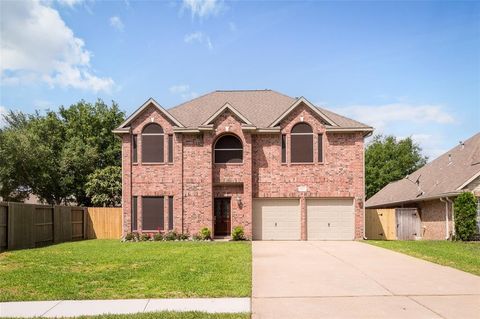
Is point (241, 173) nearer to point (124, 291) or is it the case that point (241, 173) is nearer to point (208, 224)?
point (208, 224)

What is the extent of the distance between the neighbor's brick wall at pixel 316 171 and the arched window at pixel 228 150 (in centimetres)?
91

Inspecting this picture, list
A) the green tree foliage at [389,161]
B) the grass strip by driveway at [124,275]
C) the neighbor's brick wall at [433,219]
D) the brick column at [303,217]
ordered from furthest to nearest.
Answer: the green tree foliage at [389,161] → the neighbor's brick wall at [433,219] → the brick column at [303,217] → the grass strip by driveway at [124,275]

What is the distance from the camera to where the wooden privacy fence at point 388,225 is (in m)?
26.2

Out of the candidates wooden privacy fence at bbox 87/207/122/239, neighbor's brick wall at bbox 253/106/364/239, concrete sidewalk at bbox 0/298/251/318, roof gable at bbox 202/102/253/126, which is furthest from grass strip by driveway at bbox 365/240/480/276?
wooden privacy fence at bbox 87/207/122/239

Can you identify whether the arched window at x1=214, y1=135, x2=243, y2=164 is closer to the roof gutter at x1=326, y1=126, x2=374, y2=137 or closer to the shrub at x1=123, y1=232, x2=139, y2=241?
the roof gutter at x1=326, y1=126, x2=374, y2=137

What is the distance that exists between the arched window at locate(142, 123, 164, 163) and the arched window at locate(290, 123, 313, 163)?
708 centimetres

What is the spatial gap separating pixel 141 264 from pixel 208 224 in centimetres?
1025

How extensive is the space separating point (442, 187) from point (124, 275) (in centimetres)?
1995

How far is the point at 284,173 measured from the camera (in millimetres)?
24203

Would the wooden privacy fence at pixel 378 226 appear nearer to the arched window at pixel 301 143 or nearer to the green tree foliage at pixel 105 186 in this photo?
the arched window at pixel 301 143

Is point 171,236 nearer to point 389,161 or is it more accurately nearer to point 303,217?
point 303,217

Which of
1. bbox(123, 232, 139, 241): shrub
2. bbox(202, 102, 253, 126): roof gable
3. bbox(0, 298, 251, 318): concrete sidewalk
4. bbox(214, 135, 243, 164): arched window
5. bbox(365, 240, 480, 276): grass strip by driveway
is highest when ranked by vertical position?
bbox(202, 102, 253, 126): roof gable

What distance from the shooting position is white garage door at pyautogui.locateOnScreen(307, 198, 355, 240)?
24188 millimetres

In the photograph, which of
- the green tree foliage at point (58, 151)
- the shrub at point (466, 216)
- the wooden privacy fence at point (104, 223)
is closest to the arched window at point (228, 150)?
the wooden privacy fence at point (104, 223)
